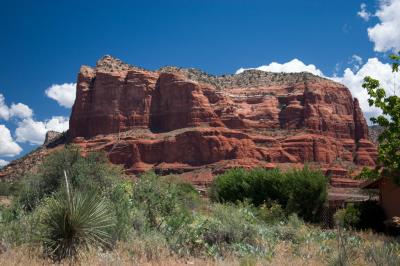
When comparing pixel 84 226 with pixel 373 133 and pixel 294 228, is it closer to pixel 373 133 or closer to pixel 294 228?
pixel 294 228

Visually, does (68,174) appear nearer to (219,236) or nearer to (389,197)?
(219,236)

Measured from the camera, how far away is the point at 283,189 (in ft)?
117

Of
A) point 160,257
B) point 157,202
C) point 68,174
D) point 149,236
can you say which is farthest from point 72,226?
point 68,174

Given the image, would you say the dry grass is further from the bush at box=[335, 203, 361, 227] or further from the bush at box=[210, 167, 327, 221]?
the bush at box=[210, 167, 327, 221]

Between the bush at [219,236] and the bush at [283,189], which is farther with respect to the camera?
the bush at [283,189]

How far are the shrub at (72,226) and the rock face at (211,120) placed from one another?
89.3 m

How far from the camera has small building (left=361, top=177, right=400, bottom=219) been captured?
20.9m

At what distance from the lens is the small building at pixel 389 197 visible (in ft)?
68.7

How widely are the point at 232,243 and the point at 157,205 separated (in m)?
4.65

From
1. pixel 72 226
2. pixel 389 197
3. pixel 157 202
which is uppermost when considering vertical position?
pixel 389 197

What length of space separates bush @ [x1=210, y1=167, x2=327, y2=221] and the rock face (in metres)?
57.0

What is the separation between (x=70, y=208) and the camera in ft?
27.0

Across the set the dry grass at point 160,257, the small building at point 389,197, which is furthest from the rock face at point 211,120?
the dry grass at point 160,257

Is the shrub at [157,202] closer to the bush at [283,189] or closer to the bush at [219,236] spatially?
the bush at [219,236]
